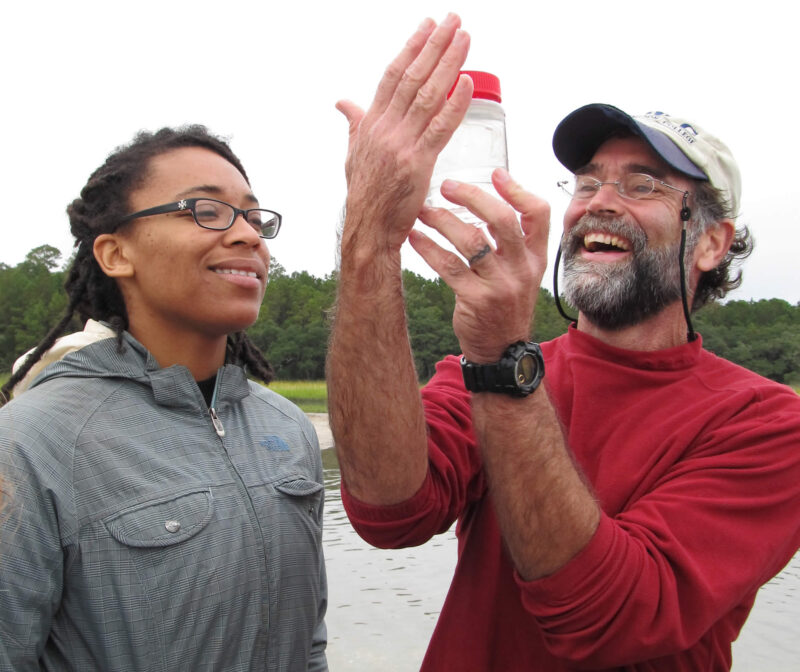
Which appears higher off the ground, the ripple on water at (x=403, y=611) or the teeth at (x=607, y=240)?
the teeth at (x=607, y=240)

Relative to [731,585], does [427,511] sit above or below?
above

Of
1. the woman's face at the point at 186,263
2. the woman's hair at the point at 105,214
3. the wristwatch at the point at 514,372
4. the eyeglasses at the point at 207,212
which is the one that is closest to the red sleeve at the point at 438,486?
the wristwatch at the point at 514,372

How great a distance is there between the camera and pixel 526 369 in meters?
1.77

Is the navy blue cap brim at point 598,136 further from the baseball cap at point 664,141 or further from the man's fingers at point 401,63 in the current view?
the man's fingers at point 401,63

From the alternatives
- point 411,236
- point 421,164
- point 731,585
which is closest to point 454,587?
point 731,585

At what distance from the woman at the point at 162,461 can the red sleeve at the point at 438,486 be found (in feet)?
1.35

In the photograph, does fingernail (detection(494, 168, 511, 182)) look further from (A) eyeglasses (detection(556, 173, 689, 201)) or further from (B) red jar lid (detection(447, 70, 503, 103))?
(A) eyeglasses (detection(556, 173, 689, 201))

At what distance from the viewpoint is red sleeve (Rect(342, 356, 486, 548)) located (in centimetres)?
191

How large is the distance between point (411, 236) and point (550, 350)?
1.02 meters

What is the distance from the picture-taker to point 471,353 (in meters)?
1.80

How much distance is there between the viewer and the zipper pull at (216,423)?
7.72ft

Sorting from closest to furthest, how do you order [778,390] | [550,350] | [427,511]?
1. [427,511]
2. [778,390]
3. [550,350]

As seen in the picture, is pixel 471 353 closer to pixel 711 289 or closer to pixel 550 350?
pixel 550 350

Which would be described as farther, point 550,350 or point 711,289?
point 711,289
